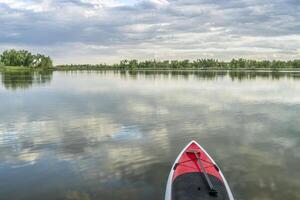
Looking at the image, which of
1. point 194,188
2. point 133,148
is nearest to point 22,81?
point 133,148

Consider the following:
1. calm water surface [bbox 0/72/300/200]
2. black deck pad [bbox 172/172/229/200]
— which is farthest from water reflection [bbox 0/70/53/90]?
black deck pad [bbox 172/172/229/200]

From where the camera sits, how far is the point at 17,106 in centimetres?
4181

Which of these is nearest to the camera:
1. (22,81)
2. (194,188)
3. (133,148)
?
(194,188)

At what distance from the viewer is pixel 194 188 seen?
12.3 m

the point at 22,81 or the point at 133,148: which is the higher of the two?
the point at 22,81

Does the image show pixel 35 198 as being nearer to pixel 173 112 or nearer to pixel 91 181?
pixel 91 181

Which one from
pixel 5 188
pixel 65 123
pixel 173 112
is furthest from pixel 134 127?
pixel 5 188

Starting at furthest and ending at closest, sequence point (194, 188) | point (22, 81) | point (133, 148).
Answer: point (22, 81) < point (133, 148) < point (194, 188)

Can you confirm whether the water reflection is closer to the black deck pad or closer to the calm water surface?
the calm water surface

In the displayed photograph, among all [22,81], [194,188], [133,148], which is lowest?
[133,148]

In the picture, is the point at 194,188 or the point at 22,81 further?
the point at 22,81

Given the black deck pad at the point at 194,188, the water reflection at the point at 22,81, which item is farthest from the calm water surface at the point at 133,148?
the water reflection at the point at 22,81

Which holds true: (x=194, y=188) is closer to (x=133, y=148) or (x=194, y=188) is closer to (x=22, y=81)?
(x=133, y=148)

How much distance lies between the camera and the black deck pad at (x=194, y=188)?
11.7 metres
